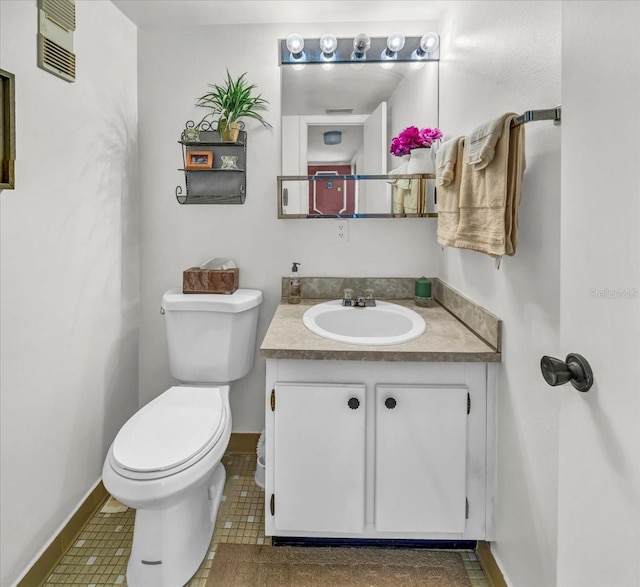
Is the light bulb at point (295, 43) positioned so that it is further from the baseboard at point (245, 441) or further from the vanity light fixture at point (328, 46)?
the baseboard at point (245, 441)

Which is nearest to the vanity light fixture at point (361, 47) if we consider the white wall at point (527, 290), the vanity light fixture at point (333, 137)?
the vanity light fixture at point (333, 137)

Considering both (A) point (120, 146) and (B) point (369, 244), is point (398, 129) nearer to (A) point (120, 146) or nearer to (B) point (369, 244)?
(B) point (369, 244)

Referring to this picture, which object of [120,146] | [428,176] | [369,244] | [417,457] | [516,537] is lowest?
[516,537]

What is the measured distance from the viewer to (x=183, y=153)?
7.07ft

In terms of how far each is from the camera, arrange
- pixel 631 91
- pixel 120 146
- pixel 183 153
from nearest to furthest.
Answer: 1. pixel 631 91
2. pixel 120 146
3. pixel 183 153

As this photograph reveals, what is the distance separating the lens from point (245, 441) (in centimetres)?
231

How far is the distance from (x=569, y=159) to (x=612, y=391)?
14.9 inches

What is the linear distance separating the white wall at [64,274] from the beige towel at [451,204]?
4.65 ft

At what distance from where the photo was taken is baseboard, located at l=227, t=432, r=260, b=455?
7.59 feet

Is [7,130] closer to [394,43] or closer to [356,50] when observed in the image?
[356,50]

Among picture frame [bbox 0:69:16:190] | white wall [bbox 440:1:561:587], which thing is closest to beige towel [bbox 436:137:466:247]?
white wall [bbox 440:1:561:587]

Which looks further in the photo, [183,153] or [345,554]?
[183,153]

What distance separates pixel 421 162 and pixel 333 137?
45 centimetres

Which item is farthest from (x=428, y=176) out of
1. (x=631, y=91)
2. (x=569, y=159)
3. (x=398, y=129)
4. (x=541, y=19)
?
(x=631, y=91)
